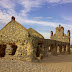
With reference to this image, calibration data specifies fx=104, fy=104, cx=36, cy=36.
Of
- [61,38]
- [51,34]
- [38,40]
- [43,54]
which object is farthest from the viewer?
[51,34]

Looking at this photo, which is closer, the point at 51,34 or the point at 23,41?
the point at 23,41

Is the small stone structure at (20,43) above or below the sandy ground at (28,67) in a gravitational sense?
above

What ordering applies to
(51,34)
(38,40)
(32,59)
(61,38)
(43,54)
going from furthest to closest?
(51,34), (61,38), (43,54), (38,40), (32,59)

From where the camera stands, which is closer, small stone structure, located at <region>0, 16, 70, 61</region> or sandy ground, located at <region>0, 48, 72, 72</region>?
sandy ground, located at <region>0, 48, 72, 72</region>

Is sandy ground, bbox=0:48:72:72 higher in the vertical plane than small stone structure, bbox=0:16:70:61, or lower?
lower

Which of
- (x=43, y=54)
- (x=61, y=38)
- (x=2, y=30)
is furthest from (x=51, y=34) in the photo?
(x=2, y=30)

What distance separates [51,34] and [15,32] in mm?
16428

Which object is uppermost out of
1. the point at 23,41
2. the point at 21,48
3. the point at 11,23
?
the point at 11,23

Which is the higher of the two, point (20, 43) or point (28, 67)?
point (20, 43)

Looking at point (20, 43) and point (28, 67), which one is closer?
point (28, 67)

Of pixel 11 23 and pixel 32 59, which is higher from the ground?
pixel 11 23

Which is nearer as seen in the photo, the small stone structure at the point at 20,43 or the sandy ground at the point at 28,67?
the sandy ground at the point at 28,67

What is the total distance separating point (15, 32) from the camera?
1298 centimetres

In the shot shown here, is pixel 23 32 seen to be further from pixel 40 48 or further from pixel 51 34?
pixel 51 34
